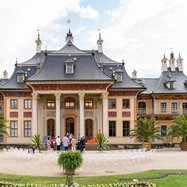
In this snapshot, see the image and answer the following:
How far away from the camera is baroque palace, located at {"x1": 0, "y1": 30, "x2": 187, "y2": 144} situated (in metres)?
43.4

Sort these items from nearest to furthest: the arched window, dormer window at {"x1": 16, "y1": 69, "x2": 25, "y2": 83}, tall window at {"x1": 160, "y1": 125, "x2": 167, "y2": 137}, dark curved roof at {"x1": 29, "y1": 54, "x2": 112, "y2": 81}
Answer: dark curved roof at {"x1": 29, "y1": 54, "x2": 112, "y2": 81}
dormer window at {"x1": 16, "y1": 69, "x2": 25, "y2": 83}
tall window at {"x1": 160, "y1": 125, "x2": 167, "y2": 137}
the arched window

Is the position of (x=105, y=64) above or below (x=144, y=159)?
above

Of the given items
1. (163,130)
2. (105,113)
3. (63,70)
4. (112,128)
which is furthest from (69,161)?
(163,130)

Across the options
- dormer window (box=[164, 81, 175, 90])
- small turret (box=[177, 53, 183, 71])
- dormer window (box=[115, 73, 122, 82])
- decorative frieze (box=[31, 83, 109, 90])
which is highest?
small turret (box=[177, 53, 183, 71])

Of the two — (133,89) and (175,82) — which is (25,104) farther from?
(175,82)

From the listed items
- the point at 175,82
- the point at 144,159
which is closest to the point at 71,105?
the point at 175,82

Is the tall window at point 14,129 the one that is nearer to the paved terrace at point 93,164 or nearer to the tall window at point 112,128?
the tall window at point 112,128

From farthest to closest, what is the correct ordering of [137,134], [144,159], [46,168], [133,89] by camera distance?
1. [133,89]
2. [137,134]
3. [144,159]
4. [46,168]

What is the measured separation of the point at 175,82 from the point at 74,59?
47.2ft

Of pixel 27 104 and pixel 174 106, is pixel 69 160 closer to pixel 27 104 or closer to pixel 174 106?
pixel 27 104

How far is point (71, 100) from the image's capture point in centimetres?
4606

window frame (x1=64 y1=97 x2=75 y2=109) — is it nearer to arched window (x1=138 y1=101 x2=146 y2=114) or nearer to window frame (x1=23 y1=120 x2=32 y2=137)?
window frame (x1=23 y1=120 x2=32 y2=137)

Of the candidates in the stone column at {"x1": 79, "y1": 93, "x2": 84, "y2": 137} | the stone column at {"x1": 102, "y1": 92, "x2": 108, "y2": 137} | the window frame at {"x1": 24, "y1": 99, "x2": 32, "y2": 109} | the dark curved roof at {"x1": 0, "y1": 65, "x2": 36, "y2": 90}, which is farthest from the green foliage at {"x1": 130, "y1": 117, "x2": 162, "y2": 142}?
the dark curved roof at {"x1": 0, "y1": 65, "x2": 36, "y2": 90}

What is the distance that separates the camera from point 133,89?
46.1m
